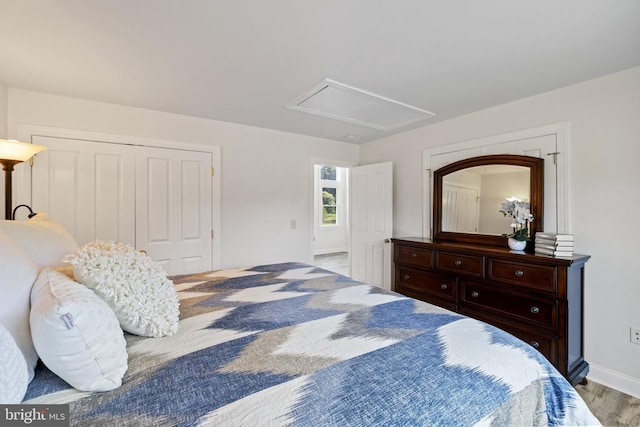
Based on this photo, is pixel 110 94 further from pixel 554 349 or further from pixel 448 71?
pixel 554 349

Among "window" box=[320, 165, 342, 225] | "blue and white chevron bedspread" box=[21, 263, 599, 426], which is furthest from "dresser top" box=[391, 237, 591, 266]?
"window" box=[320, 165, 342, 225]

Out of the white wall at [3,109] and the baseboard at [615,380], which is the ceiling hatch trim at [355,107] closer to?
the white wall at [3,109]

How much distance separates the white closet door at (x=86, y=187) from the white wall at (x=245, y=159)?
0.21 metres

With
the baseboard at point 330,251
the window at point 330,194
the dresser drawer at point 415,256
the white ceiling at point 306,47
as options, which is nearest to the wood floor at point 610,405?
the dresser drawer at point 415,256

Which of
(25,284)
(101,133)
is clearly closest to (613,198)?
(25,284)

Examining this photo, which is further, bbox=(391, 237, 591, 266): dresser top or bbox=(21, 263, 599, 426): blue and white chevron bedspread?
bbox=(391, 237, 591, 266): dresser top

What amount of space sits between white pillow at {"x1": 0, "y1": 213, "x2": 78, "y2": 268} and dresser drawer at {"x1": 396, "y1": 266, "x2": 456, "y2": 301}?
9.43 ft

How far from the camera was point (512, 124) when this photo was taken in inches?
108

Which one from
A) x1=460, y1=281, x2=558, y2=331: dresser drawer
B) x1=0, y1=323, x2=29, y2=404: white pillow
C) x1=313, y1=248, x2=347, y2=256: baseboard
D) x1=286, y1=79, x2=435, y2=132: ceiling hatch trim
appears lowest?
x1=313, y1=248, x2=347, y2=256: baseboard

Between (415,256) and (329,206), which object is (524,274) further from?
(329,206)

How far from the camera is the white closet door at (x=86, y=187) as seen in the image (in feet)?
8.26

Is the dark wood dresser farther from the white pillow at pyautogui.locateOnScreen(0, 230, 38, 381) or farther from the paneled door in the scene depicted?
the white pillow at pyautogui.locateOnScreen(0, 230, 38, 381)

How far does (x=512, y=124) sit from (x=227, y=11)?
2.65 metres

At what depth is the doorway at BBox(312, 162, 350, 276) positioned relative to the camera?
24.5ft
